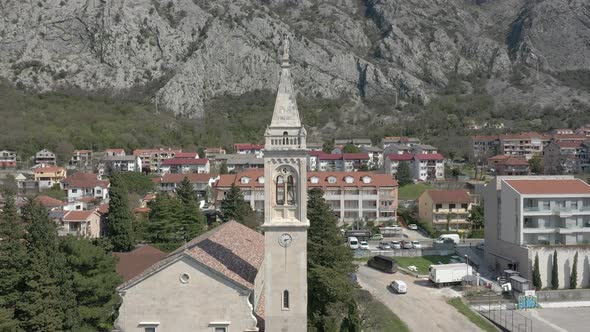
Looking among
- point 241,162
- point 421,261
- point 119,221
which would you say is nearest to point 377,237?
point 421,261

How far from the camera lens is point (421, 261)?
47.2m

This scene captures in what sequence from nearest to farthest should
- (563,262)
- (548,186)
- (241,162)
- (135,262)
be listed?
(135,262) → (563,262) → (548,186) → (241,162)

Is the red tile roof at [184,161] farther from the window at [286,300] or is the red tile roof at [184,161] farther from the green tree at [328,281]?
the window at [286,300]

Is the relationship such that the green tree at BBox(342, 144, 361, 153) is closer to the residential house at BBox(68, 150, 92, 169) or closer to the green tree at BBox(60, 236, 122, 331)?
the residential house at BBox(68, 150, 92, 169)

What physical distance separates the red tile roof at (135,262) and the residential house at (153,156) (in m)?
64.4

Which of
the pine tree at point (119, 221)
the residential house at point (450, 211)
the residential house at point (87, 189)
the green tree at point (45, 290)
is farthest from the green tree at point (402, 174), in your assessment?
the green tree at point (45, 290)

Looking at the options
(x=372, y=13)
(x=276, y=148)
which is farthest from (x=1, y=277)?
(x=372, y=13)

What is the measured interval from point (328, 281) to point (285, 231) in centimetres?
647

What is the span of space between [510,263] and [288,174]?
27.7 metres

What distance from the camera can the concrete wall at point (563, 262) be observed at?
40031mm

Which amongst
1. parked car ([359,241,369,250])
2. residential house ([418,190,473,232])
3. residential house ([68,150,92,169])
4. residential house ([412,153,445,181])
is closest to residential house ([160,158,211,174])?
residential house ([68,150,92,169])

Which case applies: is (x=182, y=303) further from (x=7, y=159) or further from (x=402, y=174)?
(x=7, y=159)

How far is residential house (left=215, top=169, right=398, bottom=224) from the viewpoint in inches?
2402

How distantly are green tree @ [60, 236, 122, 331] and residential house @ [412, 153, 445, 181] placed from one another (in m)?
68.9
